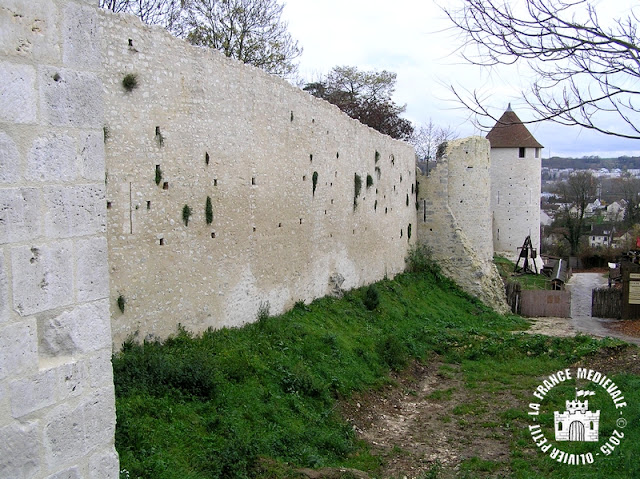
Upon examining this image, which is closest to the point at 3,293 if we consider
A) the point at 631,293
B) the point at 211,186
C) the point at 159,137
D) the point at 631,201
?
the point at 159,137

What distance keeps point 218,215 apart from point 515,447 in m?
5.98

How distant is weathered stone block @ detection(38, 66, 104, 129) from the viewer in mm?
2582

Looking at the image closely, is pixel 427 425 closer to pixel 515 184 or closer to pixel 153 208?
pixel 153 208

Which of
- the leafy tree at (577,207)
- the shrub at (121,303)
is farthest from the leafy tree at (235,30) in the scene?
the leafy tree at (577,207)

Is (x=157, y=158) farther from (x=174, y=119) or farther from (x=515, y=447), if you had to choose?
(x=515, y=447)

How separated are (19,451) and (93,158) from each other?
1.37m

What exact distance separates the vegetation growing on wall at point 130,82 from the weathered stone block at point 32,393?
6.09 m

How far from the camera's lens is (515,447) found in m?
8.48

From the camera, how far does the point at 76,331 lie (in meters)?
2.75

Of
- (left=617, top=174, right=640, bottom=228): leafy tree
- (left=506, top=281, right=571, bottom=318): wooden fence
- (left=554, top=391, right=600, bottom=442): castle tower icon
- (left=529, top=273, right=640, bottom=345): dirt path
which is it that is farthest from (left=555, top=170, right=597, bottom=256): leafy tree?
(left=554, top=391, right=600, bottom=442): castle tower icon

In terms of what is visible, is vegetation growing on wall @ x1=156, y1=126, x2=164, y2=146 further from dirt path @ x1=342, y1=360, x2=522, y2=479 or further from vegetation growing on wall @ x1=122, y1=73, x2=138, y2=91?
dirt path @ x1=342, y1=360, x2=522, y2=479

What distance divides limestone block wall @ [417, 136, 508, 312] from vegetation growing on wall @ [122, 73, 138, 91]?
14590 millimetres

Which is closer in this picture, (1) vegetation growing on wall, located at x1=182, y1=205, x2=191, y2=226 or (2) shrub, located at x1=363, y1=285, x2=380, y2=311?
(1) vegetation growing on wall, located at x1=182, y1=205, x2=191, y2=226

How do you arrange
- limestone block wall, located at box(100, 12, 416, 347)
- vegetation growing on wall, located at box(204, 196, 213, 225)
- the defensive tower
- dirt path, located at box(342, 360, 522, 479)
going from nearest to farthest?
1. limestone block wall, located at box(100, 12, 416, 347)
2. dirt path, located at box(342, 360, 522, 479)
3. vegetation growing on wall, located at box(204, 196, 213, 225)
4. the defensive tower
